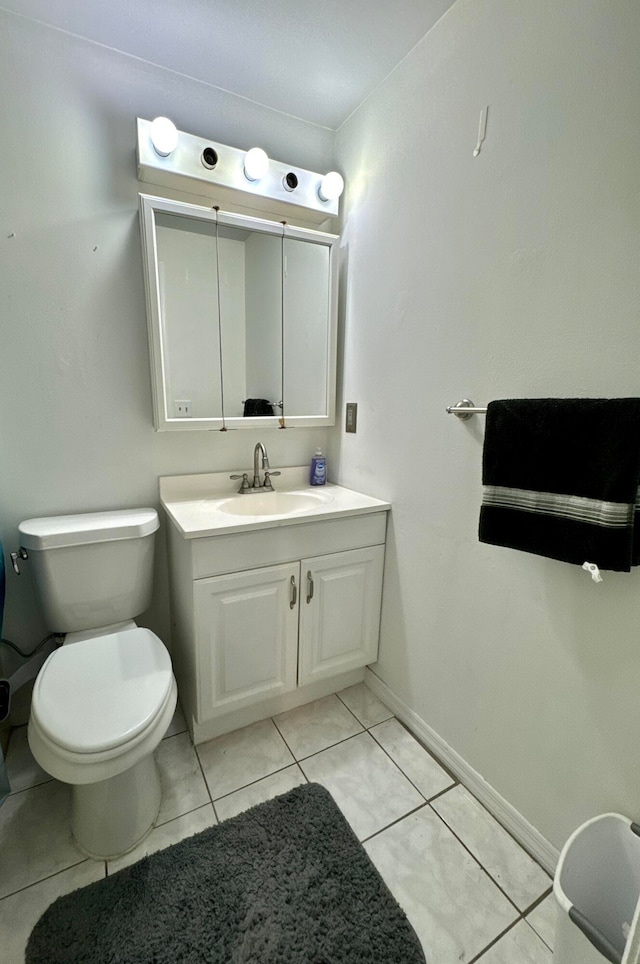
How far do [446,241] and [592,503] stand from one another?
886 millimetres

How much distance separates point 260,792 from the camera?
4.18 feet

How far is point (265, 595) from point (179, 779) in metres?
0.65

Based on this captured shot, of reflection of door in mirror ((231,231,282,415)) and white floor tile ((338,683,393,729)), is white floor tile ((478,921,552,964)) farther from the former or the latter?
reflection of door in mirror ((231,231,282,415))

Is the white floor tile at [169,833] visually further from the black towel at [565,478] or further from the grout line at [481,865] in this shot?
the black towel at [565,478]

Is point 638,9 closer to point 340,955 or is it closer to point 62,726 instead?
point 62,726

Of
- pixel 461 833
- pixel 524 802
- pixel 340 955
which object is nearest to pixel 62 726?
pixel 340 955

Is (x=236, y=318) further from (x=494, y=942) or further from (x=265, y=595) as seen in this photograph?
(x=494, y=942)

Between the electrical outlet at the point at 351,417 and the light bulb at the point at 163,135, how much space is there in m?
1.08

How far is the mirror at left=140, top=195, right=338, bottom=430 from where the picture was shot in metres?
1.45

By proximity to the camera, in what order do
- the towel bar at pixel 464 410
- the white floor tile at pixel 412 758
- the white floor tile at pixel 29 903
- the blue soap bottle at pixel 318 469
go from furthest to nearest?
the blue soap bottle at pixel 318 469 < the white floor tile at pixel 412 758 < the towel bar at pixel 464 410 < the white floor tile at pixel 29 903

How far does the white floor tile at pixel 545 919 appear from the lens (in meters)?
0.95

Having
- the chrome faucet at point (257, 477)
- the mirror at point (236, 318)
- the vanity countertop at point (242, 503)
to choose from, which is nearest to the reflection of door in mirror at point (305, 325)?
the mirror at point (236, 318)

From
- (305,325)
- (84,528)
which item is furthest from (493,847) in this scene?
(305,325)

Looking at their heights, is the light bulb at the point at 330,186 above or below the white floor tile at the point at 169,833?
above
